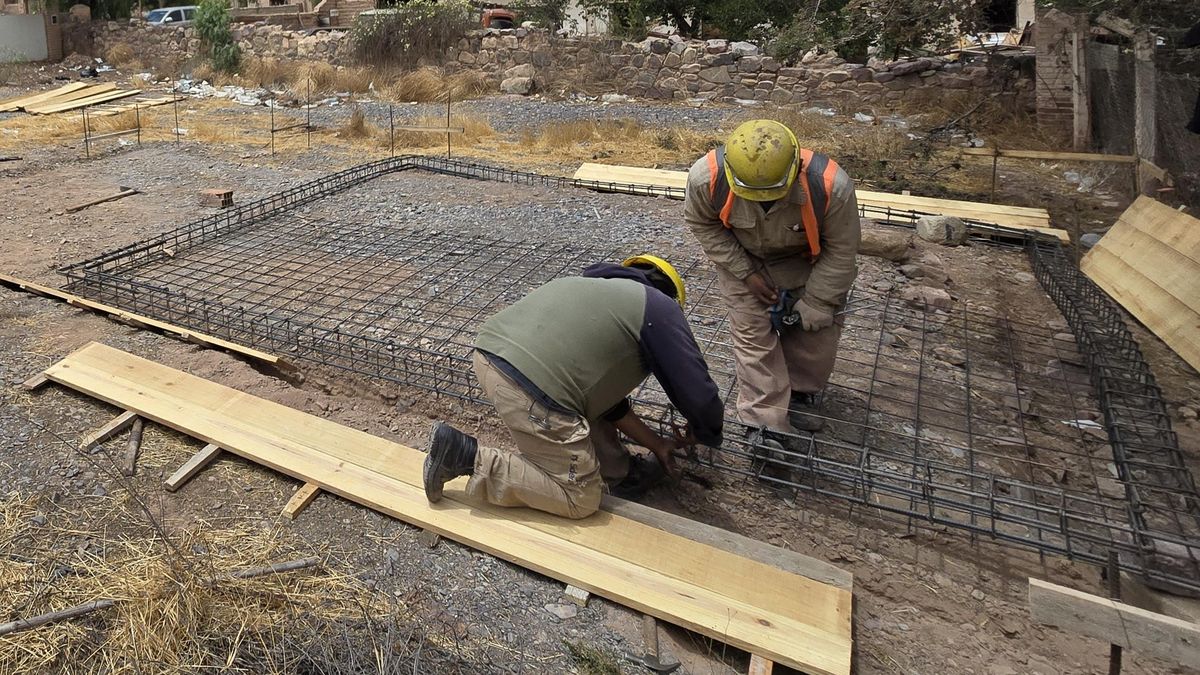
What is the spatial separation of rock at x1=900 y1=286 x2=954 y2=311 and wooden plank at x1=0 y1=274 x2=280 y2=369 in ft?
12.8

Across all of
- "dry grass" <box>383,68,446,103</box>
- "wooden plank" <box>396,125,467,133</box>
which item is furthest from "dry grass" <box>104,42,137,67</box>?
"wooden plank" <box>396,125,467,133</box>

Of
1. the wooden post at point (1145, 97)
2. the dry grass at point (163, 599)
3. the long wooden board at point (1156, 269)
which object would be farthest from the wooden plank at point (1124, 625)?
the wooden post at point (1145, 97)

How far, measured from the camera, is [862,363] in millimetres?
4387

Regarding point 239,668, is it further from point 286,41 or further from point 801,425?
point 286,41

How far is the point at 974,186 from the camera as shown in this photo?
344 inches

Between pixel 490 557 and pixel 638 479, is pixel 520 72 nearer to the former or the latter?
pixel 638 479

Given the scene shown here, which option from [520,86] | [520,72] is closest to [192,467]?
[520,86]

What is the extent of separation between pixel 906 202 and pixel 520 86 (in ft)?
32.5

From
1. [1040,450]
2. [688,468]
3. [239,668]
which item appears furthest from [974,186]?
[239,668]

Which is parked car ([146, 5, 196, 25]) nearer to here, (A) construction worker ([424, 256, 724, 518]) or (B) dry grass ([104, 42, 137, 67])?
(B) dry grass ([104, 42, 137, 67])

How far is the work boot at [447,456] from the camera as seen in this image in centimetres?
275

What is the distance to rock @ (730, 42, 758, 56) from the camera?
14.0 meters

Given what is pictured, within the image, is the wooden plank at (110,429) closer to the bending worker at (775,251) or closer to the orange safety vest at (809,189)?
the bending worker at (775,251)

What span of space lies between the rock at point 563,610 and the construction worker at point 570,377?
365 mm
